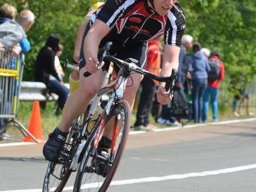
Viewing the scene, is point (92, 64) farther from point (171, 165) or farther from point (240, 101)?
point (240, 101)

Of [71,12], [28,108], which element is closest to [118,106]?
[28,108]

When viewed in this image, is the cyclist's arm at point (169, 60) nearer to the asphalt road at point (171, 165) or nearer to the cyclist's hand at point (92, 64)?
the cyclist's hand at point (92, 64)

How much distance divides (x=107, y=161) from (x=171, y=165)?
451cm

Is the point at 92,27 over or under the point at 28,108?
over

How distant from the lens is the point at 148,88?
15938 millimetres

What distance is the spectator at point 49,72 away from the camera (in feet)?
50.5

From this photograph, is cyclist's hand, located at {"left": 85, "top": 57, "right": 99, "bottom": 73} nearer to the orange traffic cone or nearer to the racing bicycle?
the racing bicycle

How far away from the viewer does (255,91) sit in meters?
30.6

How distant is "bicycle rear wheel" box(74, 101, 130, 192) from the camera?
591 cm

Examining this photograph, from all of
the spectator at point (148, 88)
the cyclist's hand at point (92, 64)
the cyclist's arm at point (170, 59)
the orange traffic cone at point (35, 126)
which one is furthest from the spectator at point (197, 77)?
the cyclist's hand at point (92, 64)

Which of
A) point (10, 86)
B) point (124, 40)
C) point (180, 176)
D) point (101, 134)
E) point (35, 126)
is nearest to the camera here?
point (101, 134)

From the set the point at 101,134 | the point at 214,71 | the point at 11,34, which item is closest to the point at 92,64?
the point at 101,134

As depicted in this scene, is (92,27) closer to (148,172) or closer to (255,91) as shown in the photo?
(148,172)

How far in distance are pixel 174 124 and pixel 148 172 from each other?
7872 millimetres
